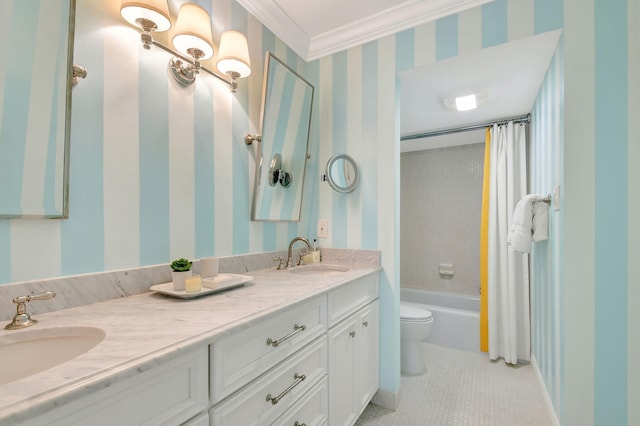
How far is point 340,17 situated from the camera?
1.96m

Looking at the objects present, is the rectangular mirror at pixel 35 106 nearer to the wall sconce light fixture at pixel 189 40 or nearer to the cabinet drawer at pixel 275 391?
the wall sconce light fixture at pixel 189 40

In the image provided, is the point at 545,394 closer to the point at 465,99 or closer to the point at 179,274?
the point at 465,99

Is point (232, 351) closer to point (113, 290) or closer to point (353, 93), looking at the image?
point (113, 290)

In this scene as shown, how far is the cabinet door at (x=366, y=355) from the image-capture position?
165 centimetres

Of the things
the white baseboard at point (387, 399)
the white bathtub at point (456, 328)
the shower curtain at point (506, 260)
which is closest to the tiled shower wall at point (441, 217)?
the white bathtub at point (456, 328)

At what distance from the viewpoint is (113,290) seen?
1.09 m

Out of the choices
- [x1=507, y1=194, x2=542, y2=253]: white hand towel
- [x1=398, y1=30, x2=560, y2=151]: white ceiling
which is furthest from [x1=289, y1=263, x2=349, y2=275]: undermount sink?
[x1=398, y1=30, x2=560, y2=151]: white ceiling

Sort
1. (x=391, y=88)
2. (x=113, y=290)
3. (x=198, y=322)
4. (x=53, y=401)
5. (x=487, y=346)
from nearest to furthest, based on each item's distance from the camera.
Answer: (x=53, y=401) < (x=198, y=322) < (x=113, y=290) < (x=391, y=88) < (x=487, y=346)

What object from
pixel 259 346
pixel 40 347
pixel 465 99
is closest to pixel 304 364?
pixel 259 346

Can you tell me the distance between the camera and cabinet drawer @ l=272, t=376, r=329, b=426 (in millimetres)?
1086

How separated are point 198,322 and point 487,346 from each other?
109 inches

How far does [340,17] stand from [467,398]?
2.75 metres

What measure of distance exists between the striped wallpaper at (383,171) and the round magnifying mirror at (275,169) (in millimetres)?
162

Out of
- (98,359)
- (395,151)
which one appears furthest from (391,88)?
(98,359)
